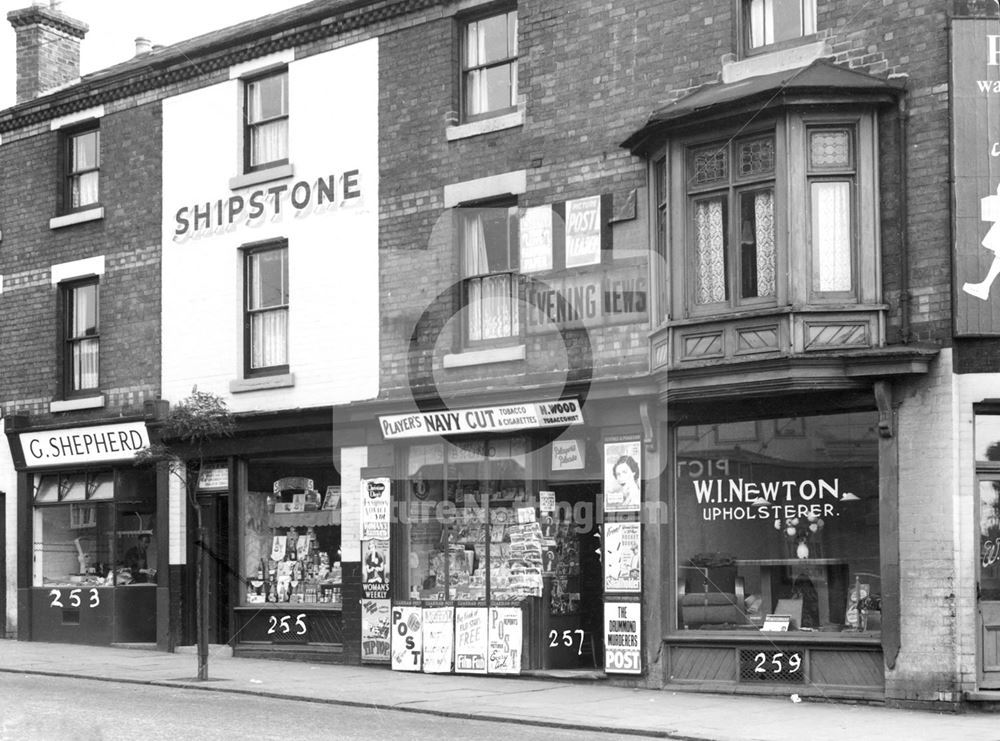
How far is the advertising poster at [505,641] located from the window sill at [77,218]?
33.5 feet

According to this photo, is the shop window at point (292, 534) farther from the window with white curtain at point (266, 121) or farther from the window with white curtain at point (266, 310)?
the window with white curtain at point (266, 121)

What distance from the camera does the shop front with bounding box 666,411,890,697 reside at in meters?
16.0

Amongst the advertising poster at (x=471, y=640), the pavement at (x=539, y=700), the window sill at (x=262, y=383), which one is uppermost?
the window sill at (x=262, y=383)

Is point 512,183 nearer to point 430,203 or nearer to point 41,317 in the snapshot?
point 430,203

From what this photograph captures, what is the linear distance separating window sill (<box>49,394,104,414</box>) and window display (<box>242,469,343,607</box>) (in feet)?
12.0

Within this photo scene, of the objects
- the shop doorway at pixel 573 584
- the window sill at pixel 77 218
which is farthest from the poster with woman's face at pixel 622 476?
Result: the window sill at pixel 77 218

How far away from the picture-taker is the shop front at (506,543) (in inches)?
709

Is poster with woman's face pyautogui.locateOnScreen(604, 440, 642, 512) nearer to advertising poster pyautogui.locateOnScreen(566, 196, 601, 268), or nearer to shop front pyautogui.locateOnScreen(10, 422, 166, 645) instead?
advertising poster pyautogui.locateOnScreen(566, 196, 601, 268)

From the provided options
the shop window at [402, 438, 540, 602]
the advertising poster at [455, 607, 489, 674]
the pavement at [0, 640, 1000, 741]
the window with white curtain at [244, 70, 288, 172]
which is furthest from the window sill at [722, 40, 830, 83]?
the window with white curtain at [244, 70, 288, 172]

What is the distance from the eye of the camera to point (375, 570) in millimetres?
20266

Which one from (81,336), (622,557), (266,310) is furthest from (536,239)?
(81,336)

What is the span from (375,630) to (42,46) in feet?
43.3

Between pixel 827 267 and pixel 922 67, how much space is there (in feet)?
7.81

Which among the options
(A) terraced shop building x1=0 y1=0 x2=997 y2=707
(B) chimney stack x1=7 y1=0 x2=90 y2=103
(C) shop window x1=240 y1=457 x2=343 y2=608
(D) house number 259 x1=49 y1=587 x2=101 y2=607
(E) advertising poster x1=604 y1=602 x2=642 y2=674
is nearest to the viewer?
(A) terraced shop building x1=0 y1=0 x2=997 y2=707
